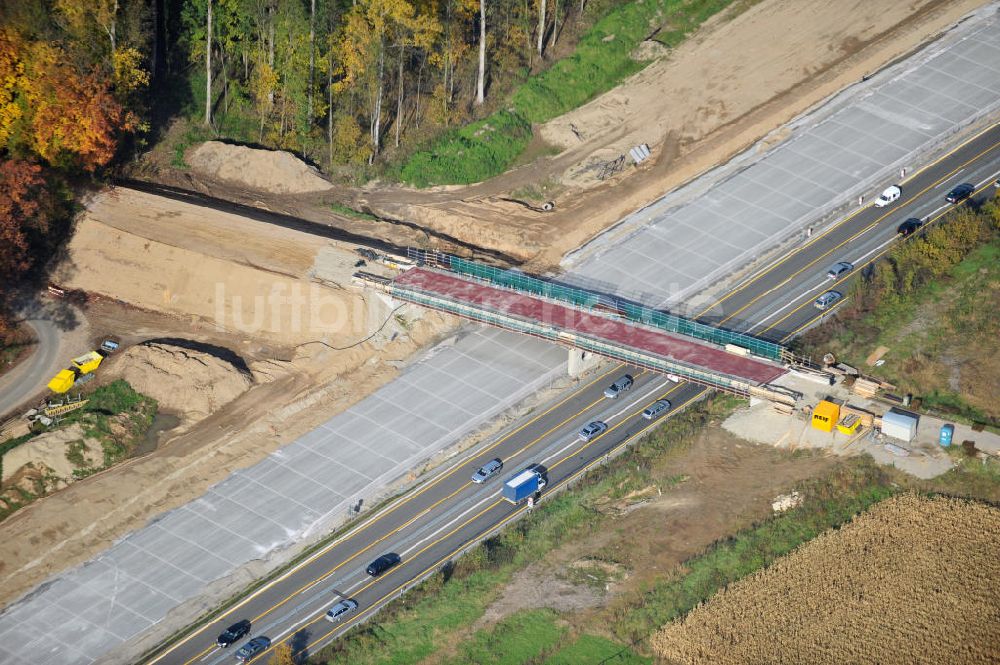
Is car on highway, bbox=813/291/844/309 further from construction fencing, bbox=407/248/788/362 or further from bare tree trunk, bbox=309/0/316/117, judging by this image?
bare tree trunk, bbox=309/0/316/117

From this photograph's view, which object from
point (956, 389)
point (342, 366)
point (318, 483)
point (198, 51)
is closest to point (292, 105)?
point (198, 51)

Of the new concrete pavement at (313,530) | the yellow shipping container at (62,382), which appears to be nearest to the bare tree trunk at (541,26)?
the new concrete pavement at (313,530)

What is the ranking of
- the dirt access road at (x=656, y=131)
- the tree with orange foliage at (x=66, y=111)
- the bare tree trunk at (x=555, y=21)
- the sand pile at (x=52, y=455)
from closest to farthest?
the sand pile at (x=52, y=455) → the tree with orange foliage at (x=66, y=111) → the dirt access road at (x=656, y=131) → the bare tree trunk at (x=555, y=21)

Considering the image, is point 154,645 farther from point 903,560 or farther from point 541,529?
point 903,560

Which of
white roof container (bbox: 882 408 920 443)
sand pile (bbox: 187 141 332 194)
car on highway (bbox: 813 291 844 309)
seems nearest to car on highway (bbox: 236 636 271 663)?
white roof container (bbox: 882 408 920 443)

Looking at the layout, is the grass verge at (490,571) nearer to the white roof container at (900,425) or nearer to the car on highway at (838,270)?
the white roof container at (900,425)

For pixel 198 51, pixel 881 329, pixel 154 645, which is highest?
pixel 198 51

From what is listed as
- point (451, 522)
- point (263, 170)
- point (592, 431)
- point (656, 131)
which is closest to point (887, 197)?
point (656, 131)
